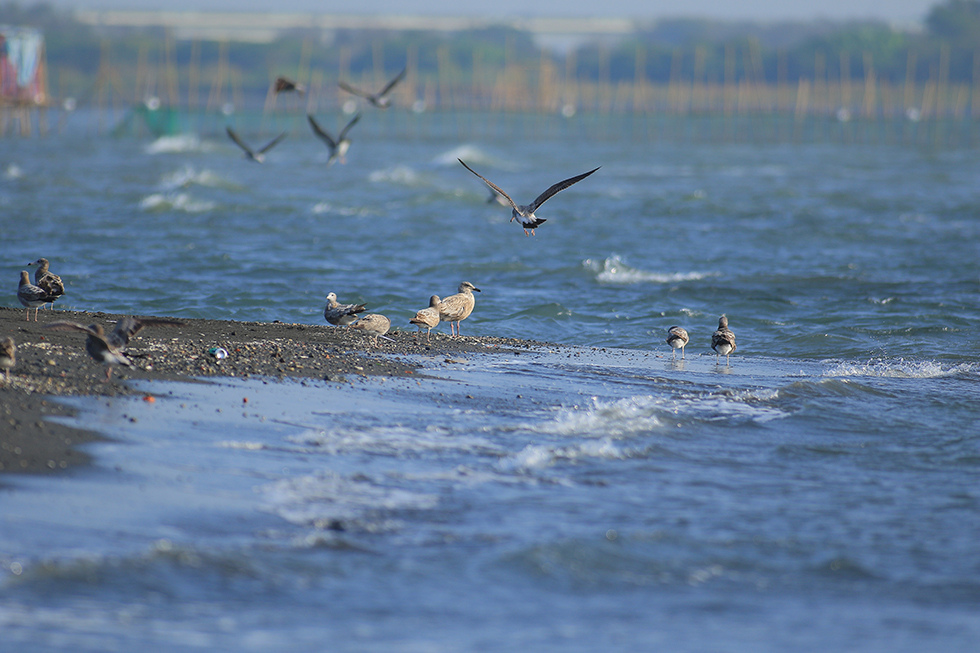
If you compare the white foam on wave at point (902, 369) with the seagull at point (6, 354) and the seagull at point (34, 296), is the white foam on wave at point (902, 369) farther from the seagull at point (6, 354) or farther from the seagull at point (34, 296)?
the seagull at point (34, 296)

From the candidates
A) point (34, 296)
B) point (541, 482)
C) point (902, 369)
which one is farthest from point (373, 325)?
point (902, 369)

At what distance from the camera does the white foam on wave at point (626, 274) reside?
19.9m

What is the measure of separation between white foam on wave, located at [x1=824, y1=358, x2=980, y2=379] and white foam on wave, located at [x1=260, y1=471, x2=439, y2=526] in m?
6.69

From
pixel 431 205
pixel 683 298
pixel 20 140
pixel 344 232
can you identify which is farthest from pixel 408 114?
A: pixel 683 298

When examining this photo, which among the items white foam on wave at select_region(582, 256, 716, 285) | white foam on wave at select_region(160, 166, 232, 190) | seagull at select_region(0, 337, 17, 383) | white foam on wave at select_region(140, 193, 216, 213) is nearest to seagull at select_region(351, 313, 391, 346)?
seagull at select_region(0, 337, 17, 383)

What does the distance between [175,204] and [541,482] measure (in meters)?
24.2

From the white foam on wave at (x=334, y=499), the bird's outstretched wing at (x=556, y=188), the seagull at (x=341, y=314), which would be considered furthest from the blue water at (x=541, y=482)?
the bird's outstretched wing at (x=556, y=188)

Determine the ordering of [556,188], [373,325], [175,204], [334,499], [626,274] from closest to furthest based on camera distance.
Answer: [334,499] → [556,188] → [373,325] → [626,274] → [175,204]

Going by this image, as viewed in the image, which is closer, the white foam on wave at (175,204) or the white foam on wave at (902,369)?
the white foam on wave at (902,369)

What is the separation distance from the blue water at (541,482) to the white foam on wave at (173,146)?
43189 millimetres

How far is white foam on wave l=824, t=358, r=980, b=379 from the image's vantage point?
12461mm

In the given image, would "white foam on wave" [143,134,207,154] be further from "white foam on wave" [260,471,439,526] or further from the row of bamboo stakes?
the row of bamboo stakes

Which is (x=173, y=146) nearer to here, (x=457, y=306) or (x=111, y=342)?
(x=457, y=306)

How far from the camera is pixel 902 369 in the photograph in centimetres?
1283
